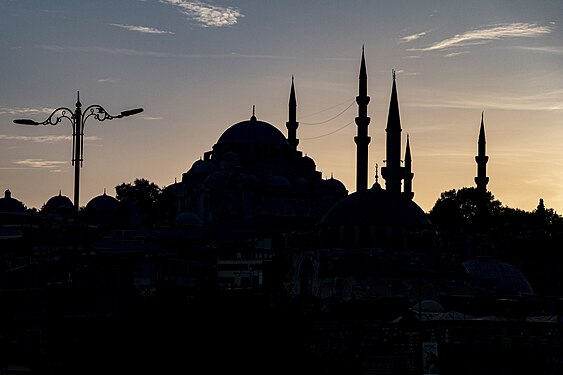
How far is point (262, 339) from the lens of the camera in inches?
1315

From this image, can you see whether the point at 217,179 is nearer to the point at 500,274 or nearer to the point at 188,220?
the point at 188,220

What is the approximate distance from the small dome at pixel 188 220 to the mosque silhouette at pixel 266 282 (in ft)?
0.31

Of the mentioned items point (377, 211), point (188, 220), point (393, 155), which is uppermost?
point (393, 155)

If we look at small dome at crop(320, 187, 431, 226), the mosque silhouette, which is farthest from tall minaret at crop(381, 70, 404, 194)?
small dome at crop(320, 187, 431, 226)

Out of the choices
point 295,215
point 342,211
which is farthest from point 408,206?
point 295,215

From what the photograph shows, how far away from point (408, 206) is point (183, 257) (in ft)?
42.9

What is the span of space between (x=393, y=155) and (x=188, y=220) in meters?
16.8

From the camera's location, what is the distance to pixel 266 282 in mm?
70000

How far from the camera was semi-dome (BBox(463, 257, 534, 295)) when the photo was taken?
2633 inches

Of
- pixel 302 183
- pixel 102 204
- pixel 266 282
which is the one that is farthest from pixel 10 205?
pixel 266 282

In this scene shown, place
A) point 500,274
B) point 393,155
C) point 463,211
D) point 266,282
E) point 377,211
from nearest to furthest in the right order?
1. point 377,211
2. point 500,274
3. point 266,282
4. point 393,155
5. point 463,211

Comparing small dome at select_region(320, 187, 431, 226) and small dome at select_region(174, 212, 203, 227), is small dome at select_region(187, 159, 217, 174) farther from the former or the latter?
small dome at select_region(320, 187, 431, 226)

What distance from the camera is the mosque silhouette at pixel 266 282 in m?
33.1

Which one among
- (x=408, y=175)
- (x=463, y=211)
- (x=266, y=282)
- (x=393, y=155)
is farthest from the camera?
(x=463, y=211)
